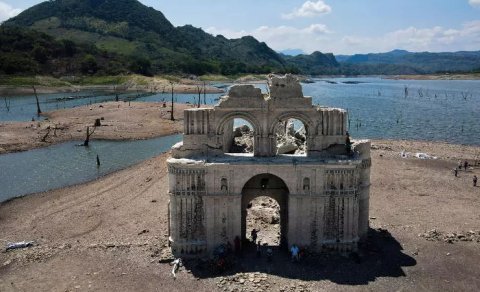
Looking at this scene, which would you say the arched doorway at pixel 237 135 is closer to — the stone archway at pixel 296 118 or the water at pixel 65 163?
the stone archway at pixel 296 118

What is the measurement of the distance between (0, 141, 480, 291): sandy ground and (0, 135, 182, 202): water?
4.49m

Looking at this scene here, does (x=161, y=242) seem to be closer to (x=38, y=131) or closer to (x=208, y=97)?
(x=38, y=131)

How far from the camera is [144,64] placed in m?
178

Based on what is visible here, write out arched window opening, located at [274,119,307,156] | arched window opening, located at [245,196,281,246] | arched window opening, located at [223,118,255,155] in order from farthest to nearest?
arched window opening, located at [223,118,255,155]
arched window opening, located at [274,119,307,156]
arched window opening, located at [245,196,281,246]

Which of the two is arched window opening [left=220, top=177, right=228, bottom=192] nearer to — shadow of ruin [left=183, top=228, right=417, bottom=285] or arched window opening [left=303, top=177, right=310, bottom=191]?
shadow of ruin [left=183, top=228, right=417, bottom=285]

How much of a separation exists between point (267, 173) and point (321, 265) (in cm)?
567

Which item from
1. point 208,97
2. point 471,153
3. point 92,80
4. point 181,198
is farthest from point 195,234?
point 92,80

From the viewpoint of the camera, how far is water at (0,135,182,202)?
47125 mm

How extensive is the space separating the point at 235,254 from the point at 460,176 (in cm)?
3174

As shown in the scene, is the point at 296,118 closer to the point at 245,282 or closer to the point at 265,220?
the point at 265,220

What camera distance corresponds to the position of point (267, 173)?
25500 mm

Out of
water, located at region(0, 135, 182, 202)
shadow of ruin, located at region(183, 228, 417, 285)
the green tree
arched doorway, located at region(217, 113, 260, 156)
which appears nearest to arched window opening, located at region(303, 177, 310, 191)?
arched doorway, located at region(217, 113, 260, 156)

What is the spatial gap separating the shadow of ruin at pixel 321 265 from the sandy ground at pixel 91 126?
46910mm

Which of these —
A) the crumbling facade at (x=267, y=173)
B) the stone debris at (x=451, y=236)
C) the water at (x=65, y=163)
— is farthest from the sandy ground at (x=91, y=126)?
the stone debris at (x=451, y=236)
